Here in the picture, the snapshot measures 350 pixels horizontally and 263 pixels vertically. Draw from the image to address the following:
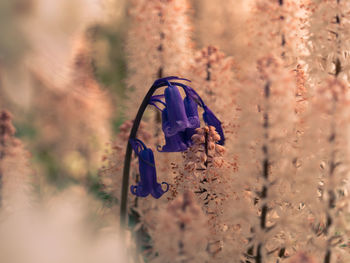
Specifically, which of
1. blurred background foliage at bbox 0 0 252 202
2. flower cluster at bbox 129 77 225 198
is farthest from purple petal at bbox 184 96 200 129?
blurred background foliage at bbox 0 0 252 202

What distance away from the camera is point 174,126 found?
46 cm

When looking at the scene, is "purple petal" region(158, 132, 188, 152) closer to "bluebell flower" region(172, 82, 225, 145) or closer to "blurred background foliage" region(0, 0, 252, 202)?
"bluebell flower" region(172, 82, 225, 145)

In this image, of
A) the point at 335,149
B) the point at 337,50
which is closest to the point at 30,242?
the point at 335,149

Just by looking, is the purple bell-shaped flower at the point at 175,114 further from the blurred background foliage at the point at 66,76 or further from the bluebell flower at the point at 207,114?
the blurred background foliage at the point at 66,76

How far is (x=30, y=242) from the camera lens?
272mm

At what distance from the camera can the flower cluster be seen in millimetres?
463

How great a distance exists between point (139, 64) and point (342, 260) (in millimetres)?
389

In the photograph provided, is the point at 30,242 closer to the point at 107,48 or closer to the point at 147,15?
the point at 147,15

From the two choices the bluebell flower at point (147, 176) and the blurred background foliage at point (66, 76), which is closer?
the bluebell flower at point (147, 176)

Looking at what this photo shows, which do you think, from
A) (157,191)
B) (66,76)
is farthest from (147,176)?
(66,76)

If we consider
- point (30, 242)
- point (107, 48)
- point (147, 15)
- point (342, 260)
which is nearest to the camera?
point (30, 242)

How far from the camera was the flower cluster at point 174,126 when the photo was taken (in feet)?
1.52

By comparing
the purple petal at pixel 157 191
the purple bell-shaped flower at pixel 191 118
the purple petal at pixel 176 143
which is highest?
the purple bell-shaped flower at pixel 191 118

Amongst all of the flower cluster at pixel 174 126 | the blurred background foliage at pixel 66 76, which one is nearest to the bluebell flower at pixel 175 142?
the flower cluster at pixel 174 126
